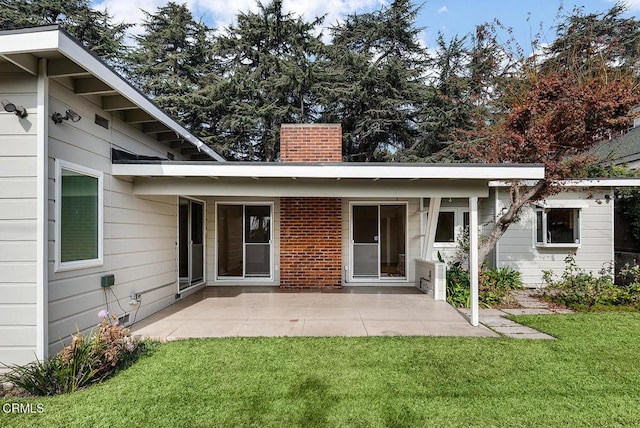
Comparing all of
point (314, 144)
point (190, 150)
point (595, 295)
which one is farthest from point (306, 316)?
point (595, 295)

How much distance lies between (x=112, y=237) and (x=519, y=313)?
6.82 meters

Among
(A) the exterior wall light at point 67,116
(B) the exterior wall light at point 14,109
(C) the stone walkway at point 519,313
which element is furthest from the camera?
(C) the stone walkway at point 519,313

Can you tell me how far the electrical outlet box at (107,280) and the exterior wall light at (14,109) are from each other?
214 centimetres

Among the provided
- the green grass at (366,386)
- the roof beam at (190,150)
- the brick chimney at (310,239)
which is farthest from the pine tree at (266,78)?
the green grass at (366,386)

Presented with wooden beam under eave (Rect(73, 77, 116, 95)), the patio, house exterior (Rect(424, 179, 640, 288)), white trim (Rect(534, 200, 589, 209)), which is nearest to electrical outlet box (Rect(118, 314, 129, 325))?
the patio

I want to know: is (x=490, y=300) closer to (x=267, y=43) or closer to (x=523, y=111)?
(x=523, y=111)

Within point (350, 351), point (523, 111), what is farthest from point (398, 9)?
point (350, 351)

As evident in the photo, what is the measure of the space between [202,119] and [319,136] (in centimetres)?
1061

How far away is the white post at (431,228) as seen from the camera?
7.54 metres

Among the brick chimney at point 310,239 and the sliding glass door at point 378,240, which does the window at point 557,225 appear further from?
the brick chimney at point 310,239

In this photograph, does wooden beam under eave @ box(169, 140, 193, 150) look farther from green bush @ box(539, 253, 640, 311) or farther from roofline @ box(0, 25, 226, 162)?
green bush @ box(539, 253, 640, 311)

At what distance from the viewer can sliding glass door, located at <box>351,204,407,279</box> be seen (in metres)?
9.11

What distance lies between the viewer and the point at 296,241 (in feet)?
29.3

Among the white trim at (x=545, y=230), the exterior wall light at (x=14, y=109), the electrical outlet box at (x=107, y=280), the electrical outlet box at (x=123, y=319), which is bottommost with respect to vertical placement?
the electrical outlet box at (x=123, y=319)
